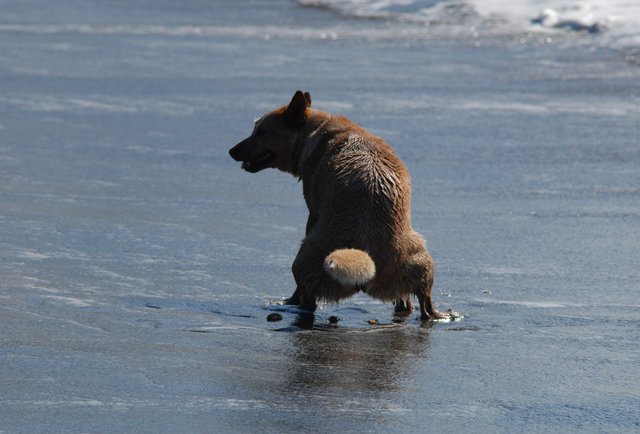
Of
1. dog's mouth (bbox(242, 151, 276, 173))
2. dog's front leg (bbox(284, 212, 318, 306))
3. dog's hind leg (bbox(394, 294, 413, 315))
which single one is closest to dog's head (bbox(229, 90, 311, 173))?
dog's mouth (bbox(242, 151, 276, 173))

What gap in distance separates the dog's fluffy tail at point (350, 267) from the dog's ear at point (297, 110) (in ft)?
5.31

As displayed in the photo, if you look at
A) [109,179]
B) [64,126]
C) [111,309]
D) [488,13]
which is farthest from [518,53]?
[111,309]

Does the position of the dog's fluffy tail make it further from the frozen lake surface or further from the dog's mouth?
the dog's mouth

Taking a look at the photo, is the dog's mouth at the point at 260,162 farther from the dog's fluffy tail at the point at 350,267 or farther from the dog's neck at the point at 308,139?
the dog's fluffy tail at the point at 350,267

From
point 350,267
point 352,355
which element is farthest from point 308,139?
point 352,355

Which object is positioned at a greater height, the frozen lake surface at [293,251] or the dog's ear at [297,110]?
the dog's ear at [297,110]

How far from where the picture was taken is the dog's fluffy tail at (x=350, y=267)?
6.72 meters

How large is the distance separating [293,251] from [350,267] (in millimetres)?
2161

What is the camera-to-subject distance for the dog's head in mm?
8367

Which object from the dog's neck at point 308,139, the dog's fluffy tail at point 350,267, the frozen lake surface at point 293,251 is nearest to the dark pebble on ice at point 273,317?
the frozen lake surface at point 293,251

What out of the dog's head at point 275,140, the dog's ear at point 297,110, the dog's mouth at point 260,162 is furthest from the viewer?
the dog's mouth at point 260,162

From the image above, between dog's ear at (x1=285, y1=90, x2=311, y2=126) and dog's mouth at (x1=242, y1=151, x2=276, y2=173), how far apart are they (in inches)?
11.1

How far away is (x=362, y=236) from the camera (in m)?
7.14

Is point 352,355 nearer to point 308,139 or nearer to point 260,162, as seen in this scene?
point 308,139
